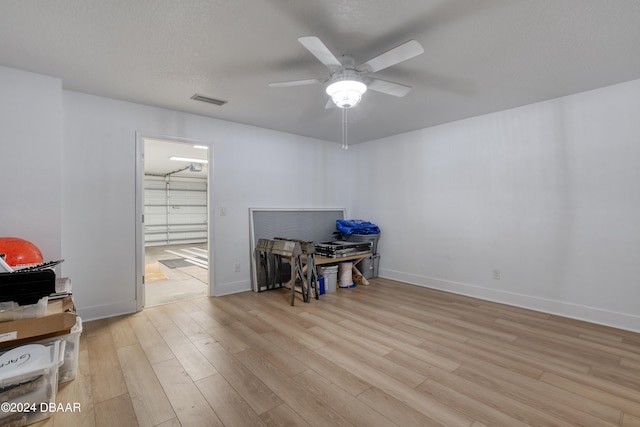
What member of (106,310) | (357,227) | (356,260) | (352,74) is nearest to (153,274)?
(106,310)

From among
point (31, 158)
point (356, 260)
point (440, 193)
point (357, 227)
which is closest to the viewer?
point (31, 158)

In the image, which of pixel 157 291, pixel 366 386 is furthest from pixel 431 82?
pixel 157 291

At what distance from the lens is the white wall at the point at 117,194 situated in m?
3.03

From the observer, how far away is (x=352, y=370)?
6.81 feet

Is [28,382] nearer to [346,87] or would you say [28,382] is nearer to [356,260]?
[346,87]

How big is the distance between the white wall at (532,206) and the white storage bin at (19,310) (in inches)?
171

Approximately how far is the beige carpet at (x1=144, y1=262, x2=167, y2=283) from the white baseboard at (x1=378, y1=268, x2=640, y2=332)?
4316mm

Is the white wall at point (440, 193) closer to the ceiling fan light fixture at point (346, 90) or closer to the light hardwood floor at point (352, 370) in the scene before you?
the light hardwood floor at point (352, 370)

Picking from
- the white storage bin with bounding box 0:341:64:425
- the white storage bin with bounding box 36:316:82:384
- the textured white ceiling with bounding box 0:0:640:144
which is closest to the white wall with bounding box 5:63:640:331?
the textured white ceiling with bounding box 0:0:640:144

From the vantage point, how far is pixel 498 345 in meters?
2.48

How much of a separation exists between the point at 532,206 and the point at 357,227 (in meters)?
2.52

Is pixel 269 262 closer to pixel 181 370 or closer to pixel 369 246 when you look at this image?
pixel 369 246

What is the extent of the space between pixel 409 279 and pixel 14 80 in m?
5.26

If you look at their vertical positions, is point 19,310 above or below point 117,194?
below
